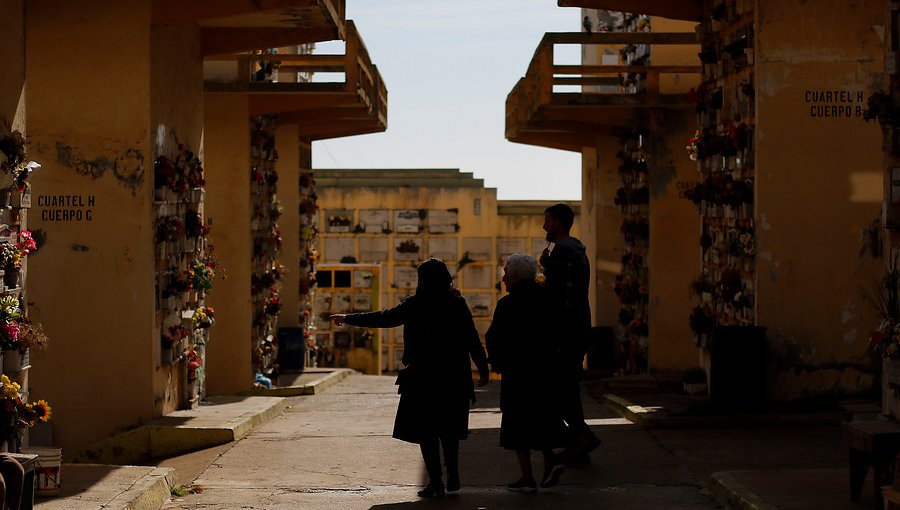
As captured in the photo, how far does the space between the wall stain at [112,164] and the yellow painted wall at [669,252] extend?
853 centimetres

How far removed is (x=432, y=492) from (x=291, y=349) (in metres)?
13.5

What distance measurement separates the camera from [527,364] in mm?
9398

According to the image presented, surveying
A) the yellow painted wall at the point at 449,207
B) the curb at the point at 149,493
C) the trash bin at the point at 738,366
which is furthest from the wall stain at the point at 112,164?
the yellow painted wall at the point at 449,207

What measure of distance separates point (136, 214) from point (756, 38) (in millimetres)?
5463

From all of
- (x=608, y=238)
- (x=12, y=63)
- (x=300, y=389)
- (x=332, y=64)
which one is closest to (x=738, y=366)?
(x=12, y=63)

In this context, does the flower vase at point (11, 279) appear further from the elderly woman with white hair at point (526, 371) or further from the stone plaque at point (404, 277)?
the stone plaque at point (404, 277)

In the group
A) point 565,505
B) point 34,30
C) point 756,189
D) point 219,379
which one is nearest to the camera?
point 565,505

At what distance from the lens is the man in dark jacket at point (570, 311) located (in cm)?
972

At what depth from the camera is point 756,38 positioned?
12.8m

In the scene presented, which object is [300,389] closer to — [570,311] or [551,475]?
[570,311]

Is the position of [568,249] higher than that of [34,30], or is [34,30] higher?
[34,30]

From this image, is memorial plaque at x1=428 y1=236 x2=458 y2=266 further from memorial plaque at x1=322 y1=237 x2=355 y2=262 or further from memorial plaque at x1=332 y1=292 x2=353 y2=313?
memorial plaque at x1=332 y1=292 x2=353 y2=313

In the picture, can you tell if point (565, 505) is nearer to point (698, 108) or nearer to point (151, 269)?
point (151, 269)

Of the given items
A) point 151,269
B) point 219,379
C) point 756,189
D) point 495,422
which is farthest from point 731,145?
point 219,379
